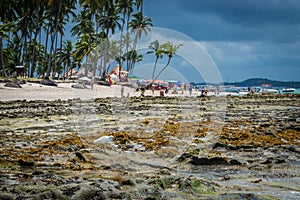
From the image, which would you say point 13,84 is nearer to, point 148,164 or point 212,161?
point 148,164

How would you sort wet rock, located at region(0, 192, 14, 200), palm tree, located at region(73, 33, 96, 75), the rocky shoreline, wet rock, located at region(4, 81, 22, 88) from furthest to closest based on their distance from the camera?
palm tree, located at region(73, 33, 96, 75) → wet rock, located at region(4, 81, 22, 88) → the rocky shoreline → wet rock, located at region(0, 192, 14, 200)

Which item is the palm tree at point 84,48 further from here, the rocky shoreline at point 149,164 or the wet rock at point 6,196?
the wet rock at point 6,196

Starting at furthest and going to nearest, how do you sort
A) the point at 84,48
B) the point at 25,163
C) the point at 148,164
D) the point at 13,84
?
the point at 84,48 < the point at 13,84 < the point at 148,164 < the point at 25,163

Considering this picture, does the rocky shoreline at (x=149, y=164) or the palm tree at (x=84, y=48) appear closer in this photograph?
the rocky shoreline at (x=149, y=164)

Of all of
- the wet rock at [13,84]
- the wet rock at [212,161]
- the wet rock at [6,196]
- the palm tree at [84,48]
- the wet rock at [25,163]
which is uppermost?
the palm tree at [84,48]

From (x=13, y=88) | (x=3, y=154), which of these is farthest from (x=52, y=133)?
(x=13, y=88)

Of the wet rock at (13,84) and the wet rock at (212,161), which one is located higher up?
the wet rock at (13,84)

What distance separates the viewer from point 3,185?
4137mm

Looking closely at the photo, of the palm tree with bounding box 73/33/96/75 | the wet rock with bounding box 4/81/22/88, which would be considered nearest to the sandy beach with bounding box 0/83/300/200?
the wet rock with bounding box 4/81/22/88

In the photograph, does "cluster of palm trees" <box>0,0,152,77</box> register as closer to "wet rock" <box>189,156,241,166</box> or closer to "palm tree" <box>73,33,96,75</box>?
"palm tree" <box>73,33,96,75</box>

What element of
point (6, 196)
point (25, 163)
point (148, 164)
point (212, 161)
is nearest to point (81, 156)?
point (25, 163)

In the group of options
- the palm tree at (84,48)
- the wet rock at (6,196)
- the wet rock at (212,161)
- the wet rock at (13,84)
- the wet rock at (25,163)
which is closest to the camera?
the wet rock at (6,196)

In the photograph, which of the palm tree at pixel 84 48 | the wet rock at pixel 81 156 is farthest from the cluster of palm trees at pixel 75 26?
the wet rock at pixel 81 156

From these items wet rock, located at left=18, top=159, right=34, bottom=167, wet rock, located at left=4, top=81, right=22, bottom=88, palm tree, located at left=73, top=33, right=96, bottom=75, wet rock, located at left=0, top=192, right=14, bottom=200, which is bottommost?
wet rock, located at left=18, top=159, right=34, bottom=167
